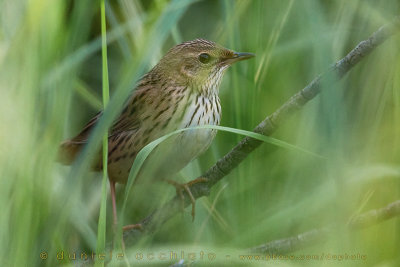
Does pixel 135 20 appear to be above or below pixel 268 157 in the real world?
above

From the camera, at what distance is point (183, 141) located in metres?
2.40

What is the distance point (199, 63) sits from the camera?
271cm

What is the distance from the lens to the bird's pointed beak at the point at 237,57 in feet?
8.01

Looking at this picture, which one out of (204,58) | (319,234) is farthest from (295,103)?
(204,58)

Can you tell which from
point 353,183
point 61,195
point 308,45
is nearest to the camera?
point 61,195

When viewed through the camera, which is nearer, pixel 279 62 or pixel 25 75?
pixel 25 75

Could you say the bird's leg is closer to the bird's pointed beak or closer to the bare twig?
the bare twig

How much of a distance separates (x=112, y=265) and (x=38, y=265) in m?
0.23

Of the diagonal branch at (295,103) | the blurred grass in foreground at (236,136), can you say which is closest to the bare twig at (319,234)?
the blurred grass in foreground at (236,136)

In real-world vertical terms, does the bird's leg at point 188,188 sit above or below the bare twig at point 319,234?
above

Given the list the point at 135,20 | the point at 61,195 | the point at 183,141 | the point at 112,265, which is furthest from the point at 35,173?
the point at 135,20

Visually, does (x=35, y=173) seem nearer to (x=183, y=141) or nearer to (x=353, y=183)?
(x=183, y=141)

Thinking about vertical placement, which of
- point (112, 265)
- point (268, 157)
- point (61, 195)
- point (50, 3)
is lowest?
point (112, 265)

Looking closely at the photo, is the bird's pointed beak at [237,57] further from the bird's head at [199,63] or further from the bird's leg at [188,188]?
the bird's leg at [188,188]
